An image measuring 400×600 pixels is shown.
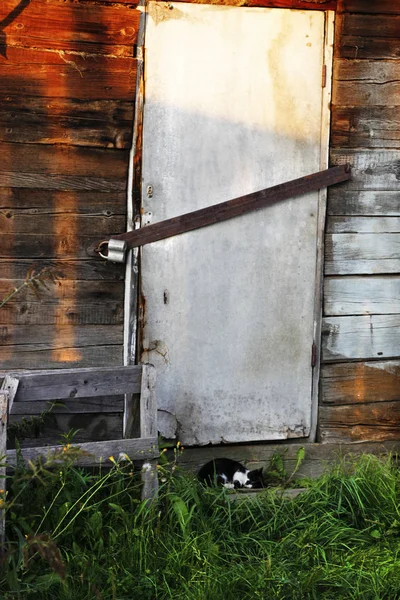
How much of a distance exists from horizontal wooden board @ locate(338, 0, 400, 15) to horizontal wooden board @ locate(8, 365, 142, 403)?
2.48 metres

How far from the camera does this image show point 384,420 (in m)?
5.05

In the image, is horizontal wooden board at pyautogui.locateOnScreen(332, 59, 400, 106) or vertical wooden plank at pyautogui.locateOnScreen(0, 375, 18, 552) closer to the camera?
vertical wooden plank at pyautogui.locateOnScreen(0, 375, 18, 552)

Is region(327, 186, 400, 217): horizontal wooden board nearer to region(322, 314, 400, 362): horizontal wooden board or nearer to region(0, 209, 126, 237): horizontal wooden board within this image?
region(322, 314, 400, 362): horizontal wooden board

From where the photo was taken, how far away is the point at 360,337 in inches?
194

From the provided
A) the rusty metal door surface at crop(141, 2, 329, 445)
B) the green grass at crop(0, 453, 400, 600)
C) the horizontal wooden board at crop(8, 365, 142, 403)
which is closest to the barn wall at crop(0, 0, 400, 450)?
the rusty metal door surface at crop(141, 2, 329, 445)

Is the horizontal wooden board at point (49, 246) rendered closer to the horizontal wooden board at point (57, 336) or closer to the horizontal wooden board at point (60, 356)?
the horizontal wooden board at point (57, 336)

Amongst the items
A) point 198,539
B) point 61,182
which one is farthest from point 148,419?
point 61,182

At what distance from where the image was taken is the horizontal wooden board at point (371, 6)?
4.63 metres

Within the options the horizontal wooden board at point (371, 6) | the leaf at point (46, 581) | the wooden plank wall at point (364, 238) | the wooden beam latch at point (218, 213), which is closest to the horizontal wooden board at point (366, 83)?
the wooden plank wall at point (364, 238)

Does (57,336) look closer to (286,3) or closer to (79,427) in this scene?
(79,427)

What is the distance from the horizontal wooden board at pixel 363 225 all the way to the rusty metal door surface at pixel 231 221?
0.13 metres

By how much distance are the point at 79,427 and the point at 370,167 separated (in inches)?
93.6

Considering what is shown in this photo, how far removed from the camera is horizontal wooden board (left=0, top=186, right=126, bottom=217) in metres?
4.31

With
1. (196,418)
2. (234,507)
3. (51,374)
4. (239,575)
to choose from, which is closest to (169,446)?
(196,418)
